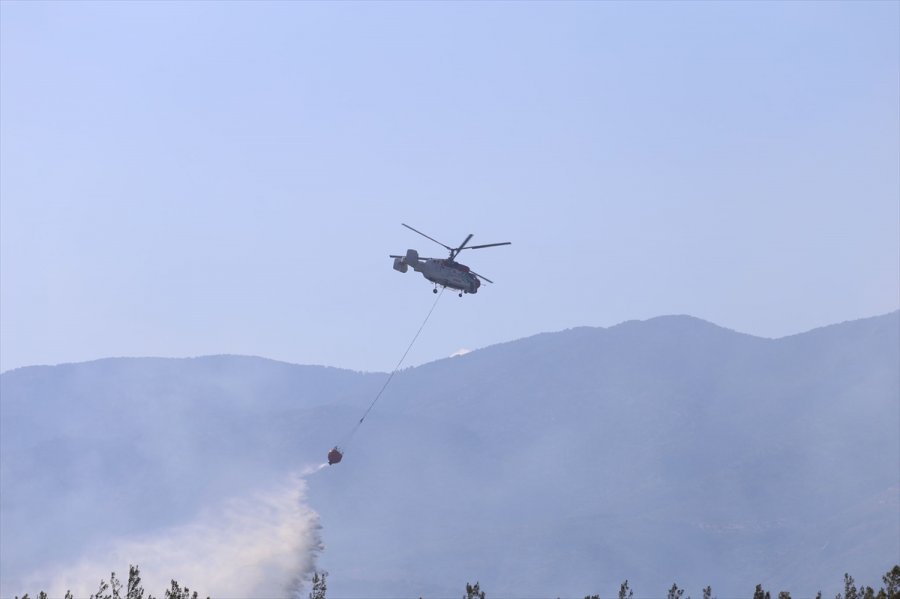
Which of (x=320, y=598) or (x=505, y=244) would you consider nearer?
(x=505, y=244)

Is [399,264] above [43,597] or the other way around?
above

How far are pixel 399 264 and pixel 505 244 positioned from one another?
15806 millimetres

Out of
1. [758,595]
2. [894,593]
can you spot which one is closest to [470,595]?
[758,595]

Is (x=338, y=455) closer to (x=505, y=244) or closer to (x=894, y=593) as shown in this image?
(x=505, y=244)

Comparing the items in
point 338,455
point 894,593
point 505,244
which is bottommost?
point 894,593

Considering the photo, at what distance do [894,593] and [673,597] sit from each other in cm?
4277

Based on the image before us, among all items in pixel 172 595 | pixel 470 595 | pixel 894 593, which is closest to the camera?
pixel 894 593

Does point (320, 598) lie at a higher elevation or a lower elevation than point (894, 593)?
higher

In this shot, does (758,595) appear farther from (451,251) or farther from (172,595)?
(172,595)

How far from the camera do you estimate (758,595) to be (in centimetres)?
11231

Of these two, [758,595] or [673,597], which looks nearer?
[758,595]

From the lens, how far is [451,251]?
124125 millimetres

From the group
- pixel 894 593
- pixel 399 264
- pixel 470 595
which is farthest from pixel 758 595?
pixel 399 264

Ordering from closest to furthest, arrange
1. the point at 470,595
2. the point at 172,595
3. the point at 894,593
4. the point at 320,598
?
the point at 894,593 < the point at 172,595 < the point at 470,595 < the point at 320,598
